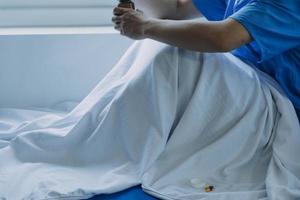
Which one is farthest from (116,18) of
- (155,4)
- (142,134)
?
(142,134)

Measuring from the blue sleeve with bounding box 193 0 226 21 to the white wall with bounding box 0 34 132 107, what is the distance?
0.32 metres

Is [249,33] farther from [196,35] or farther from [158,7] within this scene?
[158,7]

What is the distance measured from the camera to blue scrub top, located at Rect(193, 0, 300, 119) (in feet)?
3.43

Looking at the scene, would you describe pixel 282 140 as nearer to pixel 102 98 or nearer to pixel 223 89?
pixel 223 89

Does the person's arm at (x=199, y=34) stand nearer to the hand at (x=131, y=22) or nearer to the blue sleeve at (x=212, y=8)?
the hand at (x=131, y=22)

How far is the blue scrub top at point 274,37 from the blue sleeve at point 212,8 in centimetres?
4

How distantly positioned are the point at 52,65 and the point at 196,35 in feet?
2.13

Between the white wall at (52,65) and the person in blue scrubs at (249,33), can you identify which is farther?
the white wall at (52,65)

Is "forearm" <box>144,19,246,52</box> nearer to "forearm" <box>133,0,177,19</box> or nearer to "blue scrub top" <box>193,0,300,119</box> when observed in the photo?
"blue scrub top" <box>193,0,300,119</box>

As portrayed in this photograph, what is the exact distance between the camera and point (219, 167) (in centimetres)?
112

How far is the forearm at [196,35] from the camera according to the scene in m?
1.06

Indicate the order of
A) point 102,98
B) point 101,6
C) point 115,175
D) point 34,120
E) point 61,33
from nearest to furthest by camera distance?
point 115,175
point 102,98
point 34,120
point 61,33
point 101,6

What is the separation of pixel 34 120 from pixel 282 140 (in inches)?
27.4

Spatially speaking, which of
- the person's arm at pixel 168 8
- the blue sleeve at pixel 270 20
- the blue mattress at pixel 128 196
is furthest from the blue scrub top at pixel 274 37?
the blue mattress at pixel 128 196
